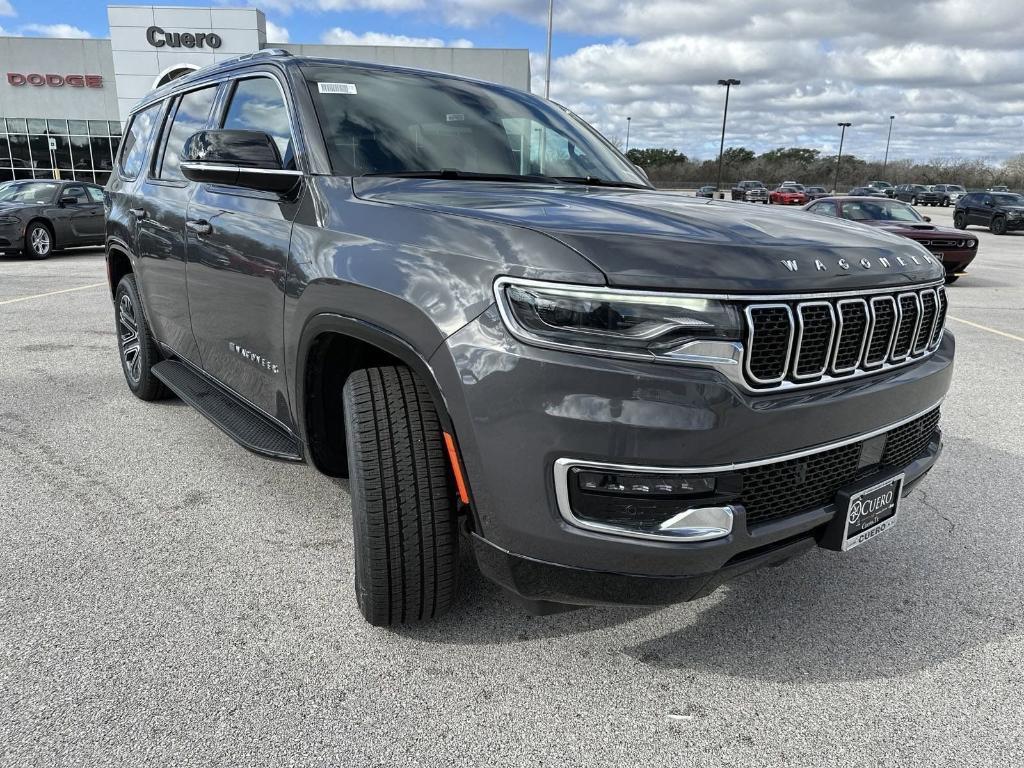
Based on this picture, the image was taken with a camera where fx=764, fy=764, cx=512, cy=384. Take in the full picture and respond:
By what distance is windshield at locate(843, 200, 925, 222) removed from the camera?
500 inches

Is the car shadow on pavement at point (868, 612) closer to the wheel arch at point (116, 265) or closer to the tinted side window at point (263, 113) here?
the tinted side window at point (263, 113)

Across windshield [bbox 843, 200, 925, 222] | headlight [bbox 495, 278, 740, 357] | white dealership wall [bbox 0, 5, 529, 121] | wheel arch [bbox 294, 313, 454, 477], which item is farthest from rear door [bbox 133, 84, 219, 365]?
white dealership wall [bbox 0, 5, 529, 121]

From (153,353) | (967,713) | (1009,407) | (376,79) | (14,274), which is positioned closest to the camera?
(967,713)

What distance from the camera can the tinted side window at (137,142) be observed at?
178 inches

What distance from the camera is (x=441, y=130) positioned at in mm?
3066

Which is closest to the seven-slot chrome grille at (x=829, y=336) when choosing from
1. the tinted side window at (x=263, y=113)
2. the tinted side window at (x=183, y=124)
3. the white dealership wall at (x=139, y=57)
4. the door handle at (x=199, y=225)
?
the tinted side window at (x=263, y=113)

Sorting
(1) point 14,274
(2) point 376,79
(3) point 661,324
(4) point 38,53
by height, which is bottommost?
(1) point 14,274

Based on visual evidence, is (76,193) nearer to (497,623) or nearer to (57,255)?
(57,255)

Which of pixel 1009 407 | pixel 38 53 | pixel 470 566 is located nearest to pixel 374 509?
pixel 470 566

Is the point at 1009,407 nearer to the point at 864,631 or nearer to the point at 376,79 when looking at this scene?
the point at 864,631

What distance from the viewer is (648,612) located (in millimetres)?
2658

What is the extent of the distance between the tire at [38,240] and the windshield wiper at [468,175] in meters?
14.2

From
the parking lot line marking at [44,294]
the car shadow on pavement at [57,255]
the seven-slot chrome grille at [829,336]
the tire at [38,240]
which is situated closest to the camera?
the seven-slot chrome grille at [829,336]

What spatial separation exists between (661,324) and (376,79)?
75.0 inches
